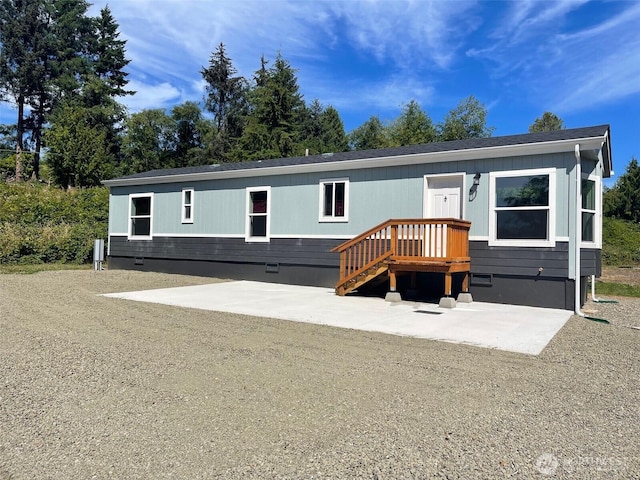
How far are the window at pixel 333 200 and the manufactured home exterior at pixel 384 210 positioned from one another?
26 mm

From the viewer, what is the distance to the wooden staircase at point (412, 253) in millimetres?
8453

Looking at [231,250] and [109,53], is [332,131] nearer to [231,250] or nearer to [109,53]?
[109,53]

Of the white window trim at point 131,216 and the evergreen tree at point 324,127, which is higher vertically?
the evergreen tree at point 324,127

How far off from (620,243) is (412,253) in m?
18.7

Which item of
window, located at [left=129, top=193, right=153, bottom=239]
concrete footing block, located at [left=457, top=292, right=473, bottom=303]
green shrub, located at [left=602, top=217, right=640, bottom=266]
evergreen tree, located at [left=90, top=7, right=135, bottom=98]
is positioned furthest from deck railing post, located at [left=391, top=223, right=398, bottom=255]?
evergreen tree, located at [left=90, top=7, right=135, bottom=98]

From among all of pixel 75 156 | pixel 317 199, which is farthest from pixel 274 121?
pixel 317 199

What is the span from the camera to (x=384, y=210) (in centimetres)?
1062

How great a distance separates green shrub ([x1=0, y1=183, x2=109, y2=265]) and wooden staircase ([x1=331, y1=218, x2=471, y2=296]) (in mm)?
A: 10859

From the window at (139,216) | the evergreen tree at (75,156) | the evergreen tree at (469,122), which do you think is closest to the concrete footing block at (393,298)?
the window at (139,216)

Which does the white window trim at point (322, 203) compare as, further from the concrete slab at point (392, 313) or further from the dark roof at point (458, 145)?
the concrete slab at point (392, 313)

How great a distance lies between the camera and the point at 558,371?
14.4 ft

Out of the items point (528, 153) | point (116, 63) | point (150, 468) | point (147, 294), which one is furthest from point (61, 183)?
point (150, 468)

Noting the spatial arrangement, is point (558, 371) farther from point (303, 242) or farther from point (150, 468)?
point (303, 242)

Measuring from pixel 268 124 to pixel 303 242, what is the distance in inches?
797
